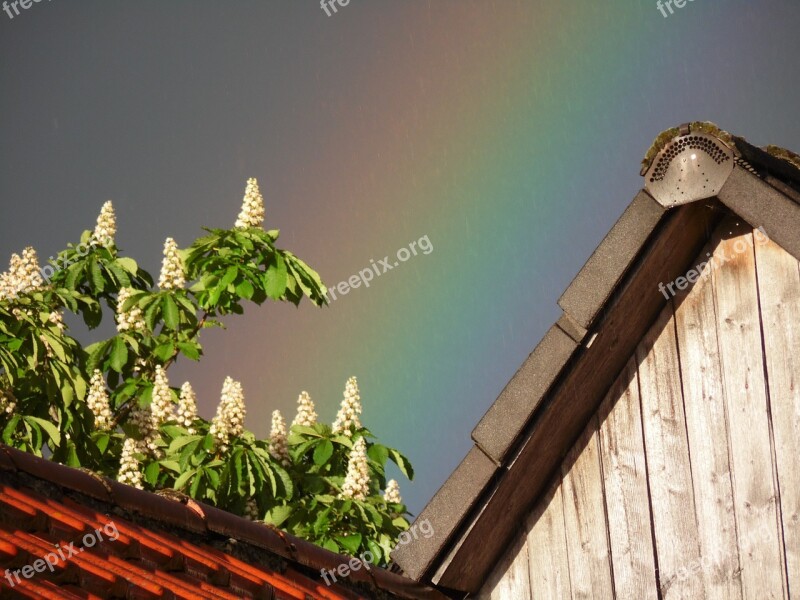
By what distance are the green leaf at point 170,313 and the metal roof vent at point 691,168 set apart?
199 inches

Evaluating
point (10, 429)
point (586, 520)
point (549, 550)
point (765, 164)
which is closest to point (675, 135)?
point (765, 164)

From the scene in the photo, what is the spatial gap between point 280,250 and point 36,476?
481cm

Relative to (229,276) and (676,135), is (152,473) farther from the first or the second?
(676,135)

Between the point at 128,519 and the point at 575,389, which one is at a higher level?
the point at 575,389

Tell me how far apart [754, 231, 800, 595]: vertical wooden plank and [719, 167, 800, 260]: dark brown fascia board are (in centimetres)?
17

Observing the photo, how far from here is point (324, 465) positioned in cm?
741

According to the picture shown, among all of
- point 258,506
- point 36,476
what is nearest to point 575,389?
point 36,476

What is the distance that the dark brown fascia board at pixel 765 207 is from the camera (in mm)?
2943

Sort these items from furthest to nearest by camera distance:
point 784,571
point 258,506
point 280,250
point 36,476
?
point 280,250 → point 258,506 → point 784,571 → point 36,476

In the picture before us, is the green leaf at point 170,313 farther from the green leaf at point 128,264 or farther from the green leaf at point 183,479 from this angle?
the green leaf at point 183,479

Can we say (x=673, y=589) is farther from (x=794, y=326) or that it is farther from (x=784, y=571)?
(x=794, y=326)

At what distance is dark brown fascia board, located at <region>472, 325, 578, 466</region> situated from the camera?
3131 millimetres

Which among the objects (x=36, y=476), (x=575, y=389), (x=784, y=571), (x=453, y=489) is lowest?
(x=36, y=476)

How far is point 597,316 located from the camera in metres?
3.17
